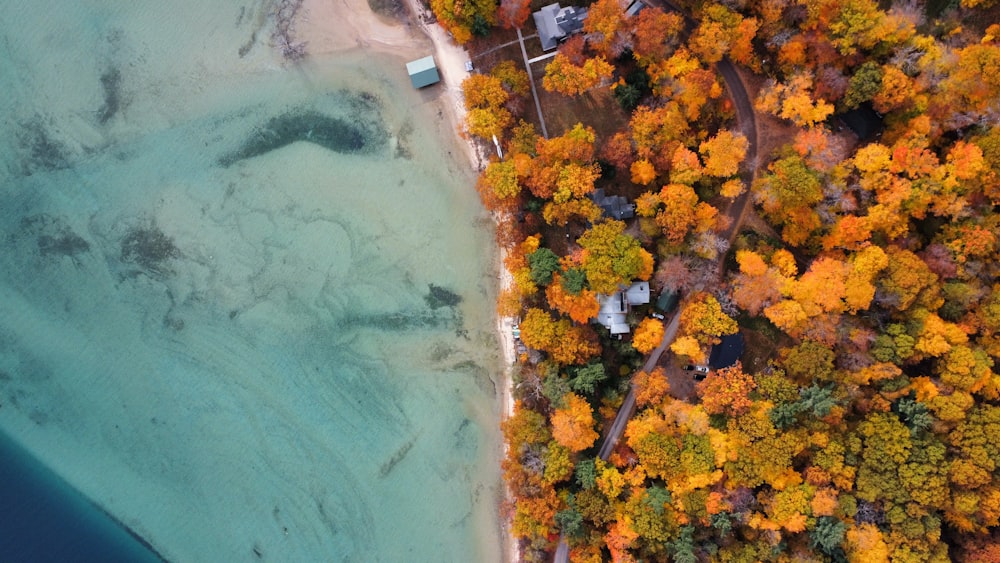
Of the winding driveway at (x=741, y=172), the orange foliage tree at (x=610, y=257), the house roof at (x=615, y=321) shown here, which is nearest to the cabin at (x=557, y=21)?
the winding driveway at (x=741, y=172)

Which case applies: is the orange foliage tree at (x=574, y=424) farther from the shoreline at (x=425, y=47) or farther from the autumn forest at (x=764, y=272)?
the shoreline at (x=425, y=47)

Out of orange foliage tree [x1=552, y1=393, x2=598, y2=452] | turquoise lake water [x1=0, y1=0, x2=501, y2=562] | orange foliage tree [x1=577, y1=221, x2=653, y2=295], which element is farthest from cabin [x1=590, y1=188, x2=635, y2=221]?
orange foliage tree [x1=552, y1=393, x2=598, y2=452]

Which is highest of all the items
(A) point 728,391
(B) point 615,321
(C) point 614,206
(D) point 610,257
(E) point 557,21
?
(E) point 557,21

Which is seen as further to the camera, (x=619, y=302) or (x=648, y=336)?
(x=619, y=302)

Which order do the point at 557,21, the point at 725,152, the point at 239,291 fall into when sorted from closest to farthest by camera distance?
the point at 725,152, the point at 557,21, the point at 239,291

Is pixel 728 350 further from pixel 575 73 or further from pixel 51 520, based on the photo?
pixel 51 520

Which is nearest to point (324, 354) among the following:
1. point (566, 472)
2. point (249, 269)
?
point (249, 269)

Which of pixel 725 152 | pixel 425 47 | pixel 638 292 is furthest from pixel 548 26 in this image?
pixel 638 292
